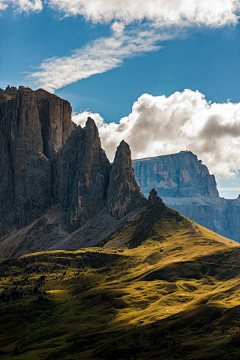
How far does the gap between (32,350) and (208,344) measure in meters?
88.7

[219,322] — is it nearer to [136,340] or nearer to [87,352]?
[136,340]

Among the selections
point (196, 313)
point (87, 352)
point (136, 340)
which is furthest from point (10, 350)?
point (196, 313)

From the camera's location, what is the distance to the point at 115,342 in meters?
174

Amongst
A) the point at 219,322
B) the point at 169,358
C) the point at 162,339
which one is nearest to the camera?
the point at 169,358

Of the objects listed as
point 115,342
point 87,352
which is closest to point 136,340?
point 115,342

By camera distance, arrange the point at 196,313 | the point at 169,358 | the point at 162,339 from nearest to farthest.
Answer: the point at 169,358
the point at 162,339
the point at 196,313

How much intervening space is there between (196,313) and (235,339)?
41750mm

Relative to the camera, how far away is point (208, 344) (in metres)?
154

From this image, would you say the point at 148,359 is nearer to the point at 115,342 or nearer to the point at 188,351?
the point at 188,351

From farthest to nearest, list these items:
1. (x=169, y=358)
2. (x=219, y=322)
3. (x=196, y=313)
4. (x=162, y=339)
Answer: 1. (x=196, y=313)
2. (x=219, y=322)
3. (x=162, y=339)
4. (x=169, y=358)

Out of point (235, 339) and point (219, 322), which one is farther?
point (219, 322)

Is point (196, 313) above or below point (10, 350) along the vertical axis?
above

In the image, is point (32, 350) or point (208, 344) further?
point (32, 350)

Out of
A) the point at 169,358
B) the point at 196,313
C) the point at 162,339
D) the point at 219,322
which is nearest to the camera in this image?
the point at 169,358
